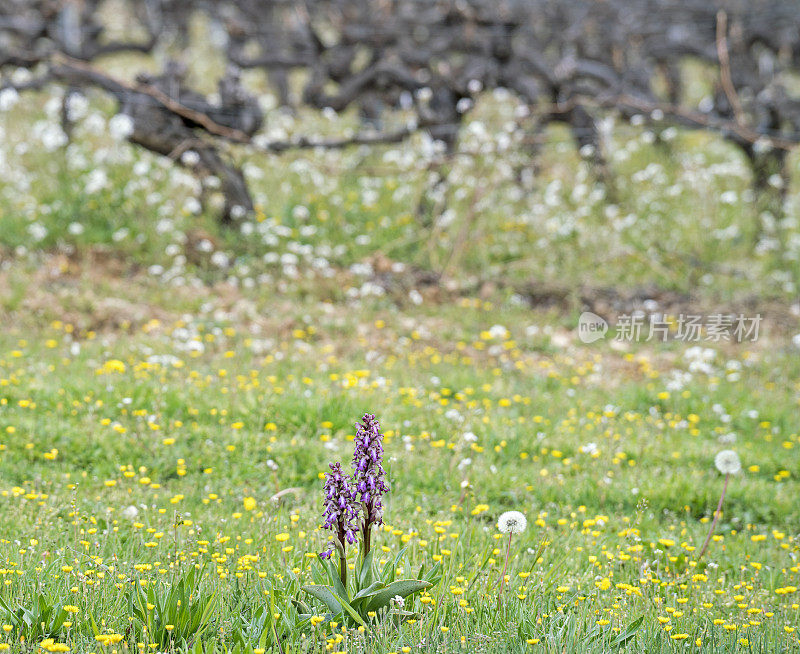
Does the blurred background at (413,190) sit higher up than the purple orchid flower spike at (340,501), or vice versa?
the blurred background at (413,190)

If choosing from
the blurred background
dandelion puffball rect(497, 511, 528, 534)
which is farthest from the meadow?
dandelion puffball rect(497, 511, 528, 534)

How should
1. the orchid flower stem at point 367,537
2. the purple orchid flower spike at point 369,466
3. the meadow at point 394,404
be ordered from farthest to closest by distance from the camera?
1. the meadow at point 394,404
2. the orchid flower stem at point 367,537
3. the purple orchid flower spike at point 369,466

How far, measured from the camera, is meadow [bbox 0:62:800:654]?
11.0ft

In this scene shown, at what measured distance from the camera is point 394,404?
6.23m

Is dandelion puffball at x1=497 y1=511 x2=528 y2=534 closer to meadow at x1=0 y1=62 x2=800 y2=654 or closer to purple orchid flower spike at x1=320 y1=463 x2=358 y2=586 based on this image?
meadow at x1=0 y1=62 x2=800 y2=654

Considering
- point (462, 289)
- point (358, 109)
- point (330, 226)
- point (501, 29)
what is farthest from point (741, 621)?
point (358, 109)

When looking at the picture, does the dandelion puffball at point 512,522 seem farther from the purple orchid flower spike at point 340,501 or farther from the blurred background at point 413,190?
the blurred background at point 413,190

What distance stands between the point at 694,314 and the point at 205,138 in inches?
249

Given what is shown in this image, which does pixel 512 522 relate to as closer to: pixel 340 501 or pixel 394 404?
pixel 340 501

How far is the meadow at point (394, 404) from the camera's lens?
3361 millimetres

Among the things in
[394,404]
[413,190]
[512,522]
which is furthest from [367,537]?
[413,190]

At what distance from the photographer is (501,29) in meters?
14.7

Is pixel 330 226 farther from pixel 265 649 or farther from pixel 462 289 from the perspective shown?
pixel 265 649

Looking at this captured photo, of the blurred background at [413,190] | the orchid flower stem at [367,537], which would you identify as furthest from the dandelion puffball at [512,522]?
the blurred background at [413,190]
